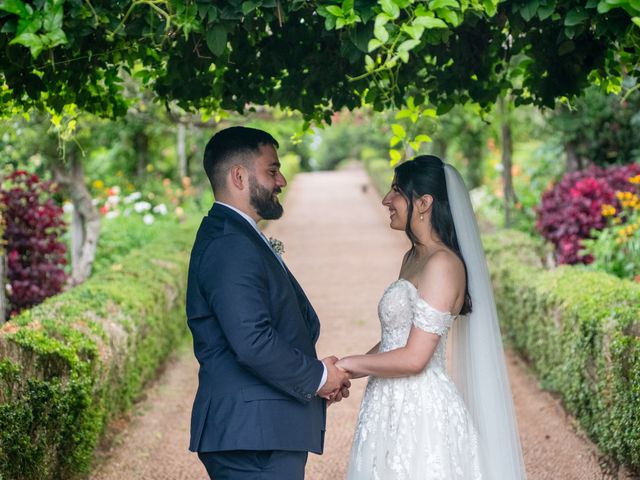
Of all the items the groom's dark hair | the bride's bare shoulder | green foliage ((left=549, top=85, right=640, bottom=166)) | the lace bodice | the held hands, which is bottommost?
the held hands

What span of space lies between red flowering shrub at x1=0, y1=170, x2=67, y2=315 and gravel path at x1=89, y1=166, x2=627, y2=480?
1.68 metres

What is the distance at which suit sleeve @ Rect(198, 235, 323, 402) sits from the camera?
293 centimetres

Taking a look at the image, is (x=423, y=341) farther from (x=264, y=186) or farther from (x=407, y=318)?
(x=264, y=186)

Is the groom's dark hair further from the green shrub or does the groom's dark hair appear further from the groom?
the green shrub

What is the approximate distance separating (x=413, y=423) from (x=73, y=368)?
2.17 meters

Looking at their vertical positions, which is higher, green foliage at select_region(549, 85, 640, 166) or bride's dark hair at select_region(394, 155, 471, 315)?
green foliage at select_region(549, 85, 640, 166)

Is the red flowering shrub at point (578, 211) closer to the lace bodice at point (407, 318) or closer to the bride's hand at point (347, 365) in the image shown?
the lace bodice at point (407, 318)

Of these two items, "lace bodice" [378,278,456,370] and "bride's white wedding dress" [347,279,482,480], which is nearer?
"lace bodice" [378,278,456,370]

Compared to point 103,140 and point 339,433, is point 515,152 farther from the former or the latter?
point 339,433

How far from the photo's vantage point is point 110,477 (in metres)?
5.62

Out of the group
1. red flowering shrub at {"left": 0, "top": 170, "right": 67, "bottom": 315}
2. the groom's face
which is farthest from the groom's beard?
red flowering shrub at {"left": 0, "top": 170, "right": 67, "bottom": 315}

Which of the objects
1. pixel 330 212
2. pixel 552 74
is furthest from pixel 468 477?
pixel 330 212

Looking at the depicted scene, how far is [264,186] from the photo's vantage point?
10.7 ft

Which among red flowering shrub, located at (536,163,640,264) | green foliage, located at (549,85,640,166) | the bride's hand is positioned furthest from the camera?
green foliage, located at (549,85,640,166)
